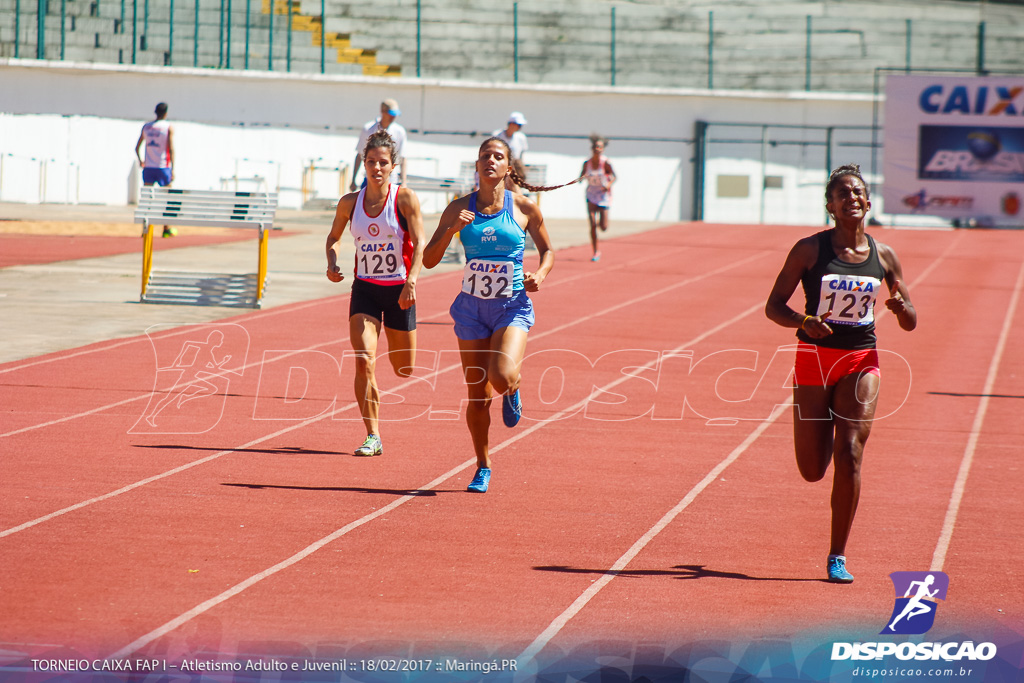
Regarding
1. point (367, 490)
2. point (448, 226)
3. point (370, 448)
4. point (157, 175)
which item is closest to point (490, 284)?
point (448, 226)

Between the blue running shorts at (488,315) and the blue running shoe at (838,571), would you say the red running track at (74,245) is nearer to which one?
the blue running shorts at (488,315)

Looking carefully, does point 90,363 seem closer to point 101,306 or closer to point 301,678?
point 101,306

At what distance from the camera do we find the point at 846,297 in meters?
6.11

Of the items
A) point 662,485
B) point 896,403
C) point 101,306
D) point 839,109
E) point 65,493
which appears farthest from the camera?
point 839,109

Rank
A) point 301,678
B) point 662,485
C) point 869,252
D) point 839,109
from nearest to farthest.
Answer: point 301,678, point 869,252, point 662,485, point 839,109

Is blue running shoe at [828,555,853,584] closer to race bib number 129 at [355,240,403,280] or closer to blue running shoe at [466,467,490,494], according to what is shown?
blue running shoe at [466,467,490,494]

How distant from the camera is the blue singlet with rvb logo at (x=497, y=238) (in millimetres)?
7492

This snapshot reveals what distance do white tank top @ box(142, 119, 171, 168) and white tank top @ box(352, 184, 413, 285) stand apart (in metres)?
15.1

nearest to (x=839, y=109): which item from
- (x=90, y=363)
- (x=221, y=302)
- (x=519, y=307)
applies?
(x=221, y=302)

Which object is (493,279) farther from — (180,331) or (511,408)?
(180,331)

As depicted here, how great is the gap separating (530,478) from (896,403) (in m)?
4.35

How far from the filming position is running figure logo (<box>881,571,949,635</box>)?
17.6 feet

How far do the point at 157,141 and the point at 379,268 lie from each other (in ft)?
50.5

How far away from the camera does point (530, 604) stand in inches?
221
